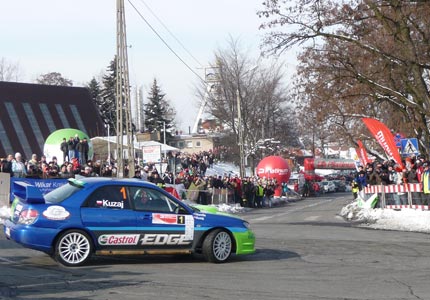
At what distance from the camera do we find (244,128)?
69250 millimetres

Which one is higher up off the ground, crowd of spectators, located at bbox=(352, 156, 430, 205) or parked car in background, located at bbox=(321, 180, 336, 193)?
parked car in background, located at bbox=(321, 180, 336, 193)

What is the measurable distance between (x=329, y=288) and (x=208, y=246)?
2893 mm

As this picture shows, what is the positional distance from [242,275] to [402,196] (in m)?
14.9

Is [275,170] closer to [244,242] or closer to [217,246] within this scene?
[244,242]

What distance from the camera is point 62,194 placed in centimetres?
1152

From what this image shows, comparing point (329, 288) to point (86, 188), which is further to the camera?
point (86, 188)

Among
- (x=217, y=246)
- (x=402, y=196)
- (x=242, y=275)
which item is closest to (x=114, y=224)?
(x=217, y=246)

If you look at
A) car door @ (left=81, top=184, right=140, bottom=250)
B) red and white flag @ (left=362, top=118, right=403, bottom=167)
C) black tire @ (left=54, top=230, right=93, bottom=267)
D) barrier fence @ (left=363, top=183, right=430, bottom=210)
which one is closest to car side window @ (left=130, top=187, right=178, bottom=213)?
car door @ (left=81, top=184, right=140, bottom=250)

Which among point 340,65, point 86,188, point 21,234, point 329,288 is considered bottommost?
point 329,288

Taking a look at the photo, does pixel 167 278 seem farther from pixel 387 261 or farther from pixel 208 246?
pixel 387 261

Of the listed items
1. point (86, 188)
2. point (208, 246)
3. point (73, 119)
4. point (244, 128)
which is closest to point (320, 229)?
point (208, 246)

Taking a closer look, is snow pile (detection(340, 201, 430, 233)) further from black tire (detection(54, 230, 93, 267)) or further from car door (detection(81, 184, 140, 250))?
black tire (detection(54, 230, 93, 267))

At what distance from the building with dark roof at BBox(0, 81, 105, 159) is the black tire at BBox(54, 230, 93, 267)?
142 feet

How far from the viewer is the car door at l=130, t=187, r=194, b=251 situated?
38.4ft
